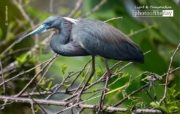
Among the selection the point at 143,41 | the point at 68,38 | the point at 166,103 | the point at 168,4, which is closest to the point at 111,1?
the point at 168,4

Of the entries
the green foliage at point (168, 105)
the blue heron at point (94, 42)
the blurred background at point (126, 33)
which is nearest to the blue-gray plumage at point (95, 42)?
the blue heron at point (94, 42)

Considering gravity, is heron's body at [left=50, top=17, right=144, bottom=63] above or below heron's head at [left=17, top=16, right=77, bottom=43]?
below

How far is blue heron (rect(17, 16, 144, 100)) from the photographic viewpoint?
5.07ft

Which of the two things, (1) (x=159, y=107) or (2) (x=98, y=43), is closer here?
(1) (x=159, y=107)

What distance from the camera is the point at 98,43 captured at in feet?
5.09

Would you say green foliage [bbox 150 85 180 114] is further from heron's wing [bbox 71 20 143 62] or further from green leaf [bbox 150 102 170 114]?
heron's wing [bbox 71 20 143 62]

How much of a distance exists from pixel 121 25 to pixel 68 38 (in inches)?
45.7

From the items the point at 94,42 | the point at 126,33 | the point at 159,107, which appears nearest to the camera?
the point at 159,107

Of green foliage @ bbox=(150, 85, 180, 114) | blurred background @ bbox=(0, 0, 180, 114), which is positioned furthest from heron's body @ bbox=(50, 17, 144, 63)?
blurred background @ bbox=(0, 0, 180, 114)

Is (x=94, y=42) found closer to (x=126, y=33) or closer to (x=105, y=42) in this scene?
(x=105, y=42)

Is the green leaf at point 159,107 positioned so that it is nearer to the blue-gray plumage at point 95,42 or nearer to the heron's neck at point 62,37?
the blue-gray plumage at point 95,42

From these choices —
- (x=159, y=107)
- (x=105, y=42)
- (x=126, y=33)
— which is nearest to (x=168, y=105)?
(x=159, y=107)

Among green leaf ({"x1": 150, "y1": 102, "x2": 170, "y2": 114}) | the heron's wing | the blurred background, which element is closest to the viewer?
green leaf ({"x1": 150, "y1": 102, "x2": 170, "y2": 114})

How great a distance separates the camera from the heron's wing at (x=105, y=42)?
154cm
